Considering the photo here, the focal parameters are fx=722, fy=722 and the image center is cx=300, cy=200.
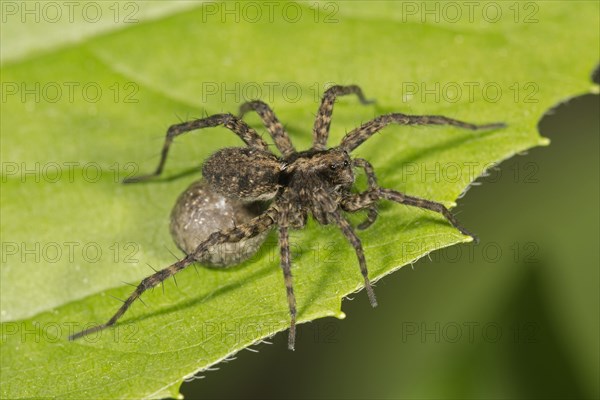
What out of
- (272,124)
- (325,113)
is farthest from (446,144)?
(272,124)

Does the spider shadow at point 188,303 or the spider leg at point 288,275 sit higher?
the spider leg at point 288,275

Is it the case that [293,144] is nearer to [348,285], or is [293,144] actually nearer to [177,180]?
[177,180]

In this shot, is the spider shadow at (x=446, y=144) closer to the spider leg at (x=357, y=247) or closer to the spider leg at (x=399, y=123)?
the spider leg at (x=399, y=123)

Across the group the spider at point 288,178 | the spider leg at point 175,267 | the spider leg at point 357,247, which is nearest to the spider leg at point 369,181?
the spider at point 288,178

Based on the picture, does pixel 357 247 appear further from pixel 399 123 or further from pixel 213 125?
pixel 213 125

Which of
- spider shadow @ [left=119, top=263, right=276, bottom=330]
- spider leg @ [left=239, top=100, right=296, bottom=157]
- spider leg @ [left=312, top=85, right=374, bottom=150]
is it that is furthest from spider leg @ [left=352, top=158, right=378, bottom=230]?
spider shadow @ [left=119, top=263, right=276, bottom=330]

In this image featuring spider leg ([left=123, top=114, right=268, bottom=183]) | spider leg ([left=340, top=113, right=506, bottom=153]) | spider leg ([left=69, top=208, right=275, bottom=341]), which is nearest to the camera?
spider leg ([left=69, top=208, right=275, bottom=341])

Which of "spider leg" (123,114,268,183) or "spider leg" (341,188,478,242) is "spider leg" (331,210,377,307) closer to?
"spider leg" (341,188,478,242)
